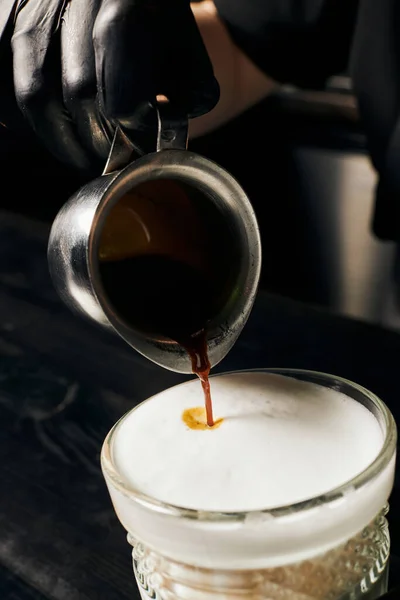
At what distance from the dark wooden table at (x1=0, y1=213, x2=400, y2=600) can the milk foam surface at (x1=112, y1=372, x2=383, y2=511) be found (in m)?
0.18

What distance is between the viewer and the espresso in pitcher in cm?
73

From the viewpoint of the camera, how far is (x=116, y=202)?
2.28 ft

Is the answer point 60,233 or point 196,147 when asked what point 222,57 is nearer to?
point 196,147

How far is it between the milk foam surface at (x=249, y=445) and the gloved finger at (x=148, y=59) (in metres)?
0.28

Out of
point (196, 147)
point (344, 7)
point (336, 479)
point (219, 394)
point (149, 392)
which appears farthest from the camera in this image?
point (196, 147)

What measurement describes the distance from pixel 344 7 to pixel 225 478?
127 cm

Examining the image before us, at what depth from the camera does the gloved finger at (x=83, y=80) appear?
33.2 inches

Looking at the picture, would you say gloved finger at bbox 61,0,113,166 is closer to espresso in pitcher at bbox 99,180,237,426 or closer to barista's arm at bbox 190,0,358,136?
espresso in pitcher at bbox 99,180,237,426

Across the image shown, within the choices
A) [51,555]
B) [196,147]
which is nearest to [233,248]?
[51,555]

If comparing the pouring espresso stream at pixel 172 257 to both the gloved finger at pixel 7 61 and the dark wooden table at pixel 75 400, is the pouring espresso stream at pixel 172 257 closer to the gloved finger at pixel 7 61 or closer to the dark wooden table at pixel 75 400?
the dark wooden table at pixel 75 400

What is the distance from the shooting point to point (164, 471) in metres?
0.62

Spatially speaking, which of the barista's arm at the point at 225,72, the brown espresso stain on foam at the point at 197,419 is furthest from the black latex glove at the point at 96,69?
the barista's arm at the point at 225,72

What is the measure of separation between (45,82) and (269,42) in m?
0.92

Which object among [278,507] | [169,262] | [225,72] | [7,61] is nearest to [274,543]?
[278,507]
